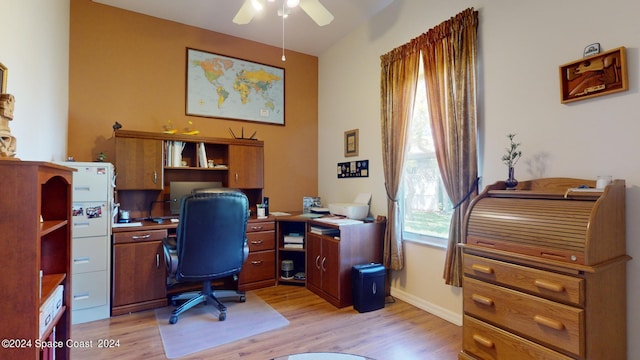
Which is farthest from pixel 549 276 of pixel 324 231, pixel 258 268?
pixel 258 268

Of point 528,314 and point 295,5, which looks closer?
point 528,314

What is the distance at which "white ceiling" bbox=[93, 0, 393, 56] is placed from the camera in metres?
3.28

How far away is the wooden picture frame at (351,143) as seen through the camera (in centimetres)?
380

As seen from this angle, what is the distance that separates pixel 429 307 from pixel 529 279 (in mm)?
1347

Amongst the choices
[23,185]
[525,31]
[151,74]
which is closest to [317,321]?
[23,185]

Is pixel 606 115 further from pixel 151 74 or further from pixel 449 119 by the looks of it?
pixel 151 74

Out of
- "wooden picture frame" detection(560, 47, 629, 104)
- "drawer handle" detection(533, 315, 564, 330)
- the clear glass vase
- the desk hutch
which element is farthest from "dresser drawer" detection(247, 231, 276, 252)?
"wooden picture frame" detection(560, 47, 629, 104)

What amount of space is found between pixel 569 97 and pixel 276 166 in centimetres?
326

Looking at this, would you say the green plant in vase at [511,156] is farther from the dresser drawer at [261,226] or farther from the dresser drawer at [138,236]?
the dresser drawer at [138,236]

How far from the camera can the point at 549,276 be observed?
1.59 meters

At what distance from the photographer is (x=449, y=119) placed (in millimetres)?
2555

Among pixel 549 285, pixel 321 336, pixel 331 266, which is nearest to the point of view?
pixel 549 285

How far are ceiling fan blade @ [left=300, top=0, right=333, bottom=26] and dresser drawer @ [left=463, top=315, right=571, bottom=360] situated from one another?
8.43ft

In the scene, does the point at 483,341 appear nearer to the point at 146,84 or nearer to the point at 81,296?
the point at 81,296
